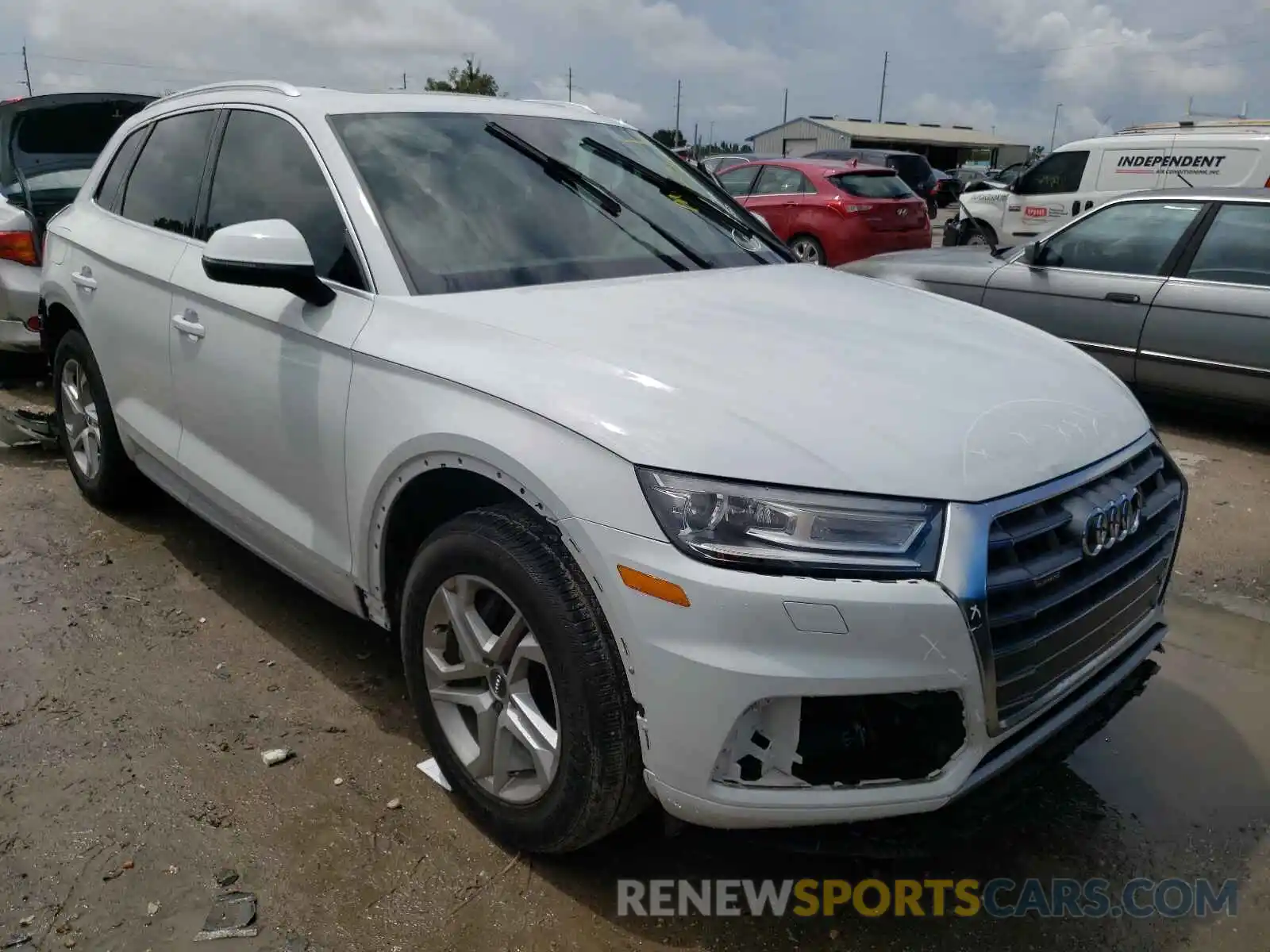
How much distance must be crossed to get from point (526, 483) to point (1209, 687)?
257cm

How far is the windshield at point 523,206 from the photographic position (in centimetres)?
277

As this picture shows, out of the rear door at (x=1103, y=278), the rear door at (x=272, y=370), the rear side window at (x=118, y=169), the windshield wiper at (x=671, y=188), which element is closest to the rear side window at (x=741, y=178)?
the rear door at (x=1103, y=278)

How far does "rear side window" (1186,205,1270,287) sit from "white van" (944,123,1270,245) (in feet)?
11.7

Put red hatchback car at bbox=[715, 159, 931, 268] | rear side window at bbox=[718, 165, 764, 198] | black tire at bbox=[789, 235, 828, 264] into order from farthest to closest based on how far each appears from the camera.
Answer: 1. rear side window at bbox=[718, 165, 764, 198]
2. black tire at bbox=[789, 235, 828, 264]
3. red hatchback car at bbox=[715, 159, 931, 268]

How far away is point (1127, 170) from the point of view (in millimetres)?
11367

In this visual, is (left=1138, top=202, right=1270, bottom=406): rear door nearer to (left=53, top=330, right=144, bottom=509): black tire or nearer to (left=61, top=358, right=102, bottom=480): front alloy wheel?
(left=53, top=330, right=144, bottom=509): black tire

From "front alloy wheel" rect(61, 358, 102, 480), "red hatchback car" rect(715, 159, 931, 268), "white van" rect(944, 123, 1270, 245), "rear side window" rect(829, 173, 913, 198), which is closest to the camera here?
"front alloy wheel" rect(61, 358, 102, 480)

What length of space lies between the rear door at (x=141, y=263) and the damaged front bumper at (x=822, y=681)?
2248mm

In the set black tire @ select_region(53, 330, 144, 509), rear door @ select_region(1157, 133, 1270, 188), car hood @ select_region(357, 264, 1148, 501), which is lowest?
black tire @ select_region(53, 330, 144, 509)

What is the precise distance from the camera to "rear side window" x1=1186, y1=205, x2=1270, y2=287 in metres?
5.91

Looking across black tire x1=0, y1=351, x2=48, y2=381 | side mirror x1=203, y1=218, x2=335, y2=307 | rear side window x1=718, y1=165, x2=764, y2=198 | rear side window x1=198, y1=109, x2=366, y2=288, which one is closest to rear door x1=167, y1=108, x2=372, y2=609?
rear side window x1=198, y1=109, x2=366, y2=288

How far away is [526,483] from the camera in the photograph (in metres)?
2.11

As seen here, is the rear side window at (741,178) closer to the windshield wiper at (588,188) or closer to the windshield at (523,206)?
the windshield at (523,206)

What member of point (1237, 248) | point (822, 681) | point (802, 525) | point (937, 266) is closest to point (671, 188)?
point (802, 525)
